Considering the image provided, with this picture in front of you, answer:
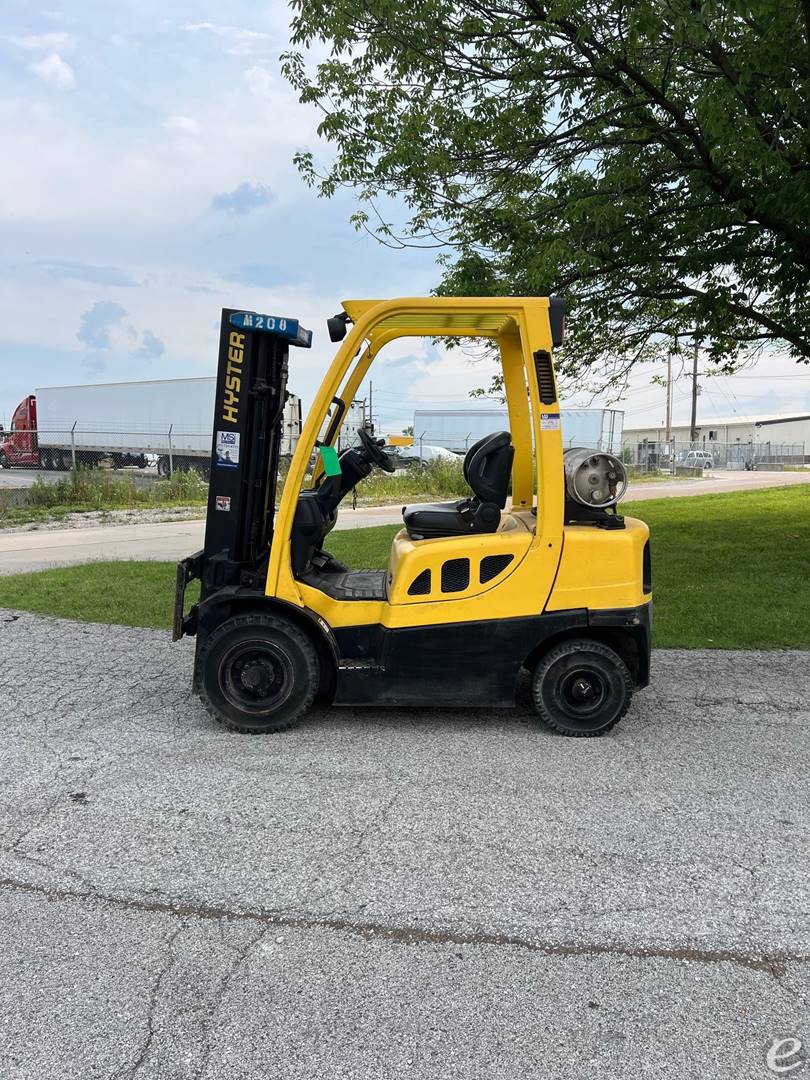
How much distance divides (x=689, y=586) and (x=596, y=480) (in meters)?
5.00

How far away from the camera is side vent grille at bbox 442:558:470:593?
4.61 m

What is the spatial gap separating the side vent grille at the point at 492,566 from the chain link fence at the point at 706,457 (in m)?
35.7

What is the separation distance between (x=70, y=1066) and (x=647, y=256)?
9332mm

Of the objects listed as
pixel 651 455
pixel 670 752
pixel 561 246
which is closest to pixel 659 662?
pixel 670 752

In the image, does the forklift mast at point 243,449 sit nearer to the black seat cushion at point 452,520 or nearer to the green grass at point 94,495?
the black seat cushion at point 452,520

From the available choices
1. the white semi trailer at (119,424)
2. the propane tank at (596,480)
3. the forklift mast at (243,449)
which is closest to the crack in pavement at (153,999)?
the forklift mast at (243,449)

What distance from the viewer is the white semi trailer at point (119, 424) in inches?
1071

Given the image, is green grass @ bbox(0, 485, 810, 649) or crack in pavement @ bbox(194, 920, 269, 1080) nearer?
crack in pavement @ bbox(194, 920, 269, 1080)

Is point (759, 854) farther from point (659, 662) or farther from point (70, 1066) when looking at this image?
point (659, 662)

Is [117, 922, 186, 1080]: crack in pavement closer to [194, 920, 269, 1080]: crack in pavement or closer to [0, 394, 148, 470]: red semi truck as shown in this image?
[194, 920, 269, 1080]: crack in pavement

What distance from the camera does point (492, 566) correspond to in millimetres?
4602

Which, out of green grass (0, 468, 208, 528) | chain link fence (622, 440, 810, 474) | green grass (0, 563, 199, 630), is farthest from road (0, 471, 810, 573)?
chain link fence (622, 440, 810, 474)

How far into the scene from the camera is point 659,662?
20.9ft

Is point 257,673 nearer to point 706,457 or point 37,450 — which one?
point 37,450
